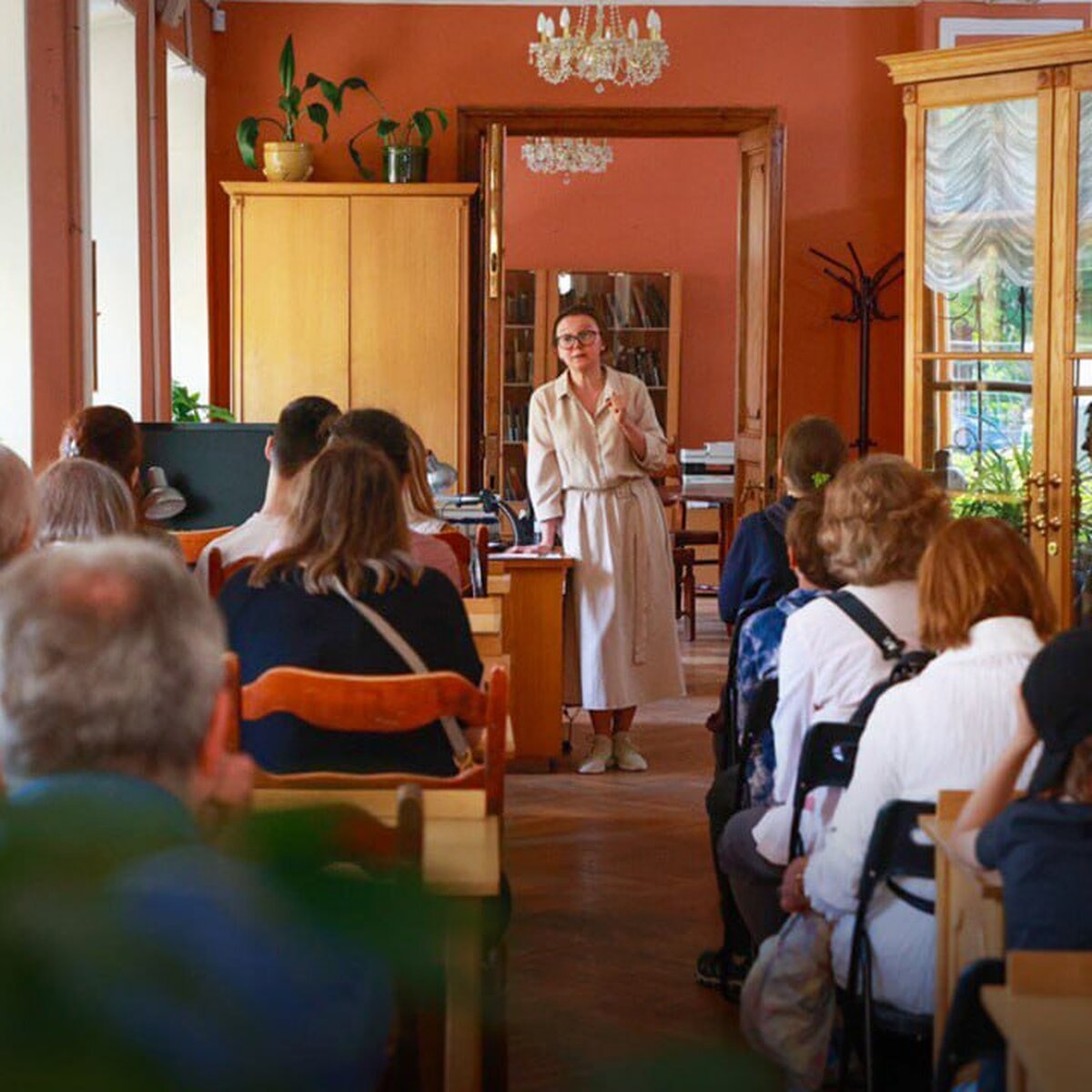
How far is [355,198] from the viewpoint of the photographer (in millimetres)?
9281

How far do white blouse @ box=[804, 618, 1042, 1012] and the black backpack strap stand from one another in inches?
19.7

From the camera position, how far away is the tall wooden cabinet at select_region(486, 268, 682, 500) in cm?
1432

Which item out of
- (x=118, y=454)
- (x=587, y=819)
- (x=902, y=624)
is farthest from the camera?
(x=587, y=819)

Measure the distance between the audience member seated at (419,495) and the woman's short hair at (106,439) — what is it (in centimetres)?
70

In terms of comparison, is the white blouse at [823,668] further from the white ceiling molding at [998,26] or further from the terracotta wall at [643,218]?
the terracotta wall at [643,218]

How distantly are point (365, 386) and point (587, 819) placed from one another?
147 inches

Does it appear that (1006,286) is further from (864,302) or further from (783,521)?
(783,521)

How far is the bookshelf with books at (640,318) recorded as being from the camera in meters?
14.4

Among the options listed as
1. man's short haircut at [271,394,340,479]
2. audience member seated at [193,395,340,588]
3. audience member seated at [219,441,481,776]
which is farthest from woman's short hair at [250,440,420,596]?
man's short haircut at [271,394,340,479]

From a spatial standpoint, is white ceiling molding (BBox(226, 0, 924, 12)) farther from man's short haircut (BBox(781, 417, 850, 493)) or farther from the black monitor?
man's short haircut (BBox(781, 417, 850, 493))

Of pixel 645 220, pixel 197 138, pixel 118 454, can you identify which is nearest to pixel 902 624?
pixel 118 454

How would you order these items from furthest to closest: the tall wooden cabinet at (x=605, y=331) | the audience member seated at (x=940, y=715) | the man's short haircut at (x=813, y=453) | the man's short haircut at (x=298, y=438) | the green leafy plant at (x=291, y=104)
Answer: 1. the tall wooden cabinet at (x=605, y=331)
2. the green leafy plant at (x=291, y=104)
3. the man's short haircut at (x=813, y=453)
4. the man's short haircut at (x=298, y=438)
5. the audience member seated at (x=940, y=715)

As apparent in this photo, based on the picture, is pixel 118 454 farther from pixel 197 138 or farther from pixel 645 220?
pixel 645 220

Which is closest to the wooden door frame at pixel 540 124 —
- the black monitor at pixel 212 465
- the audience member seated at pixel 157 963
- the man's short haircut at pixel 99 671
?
the black monitor at pixel 212 465
